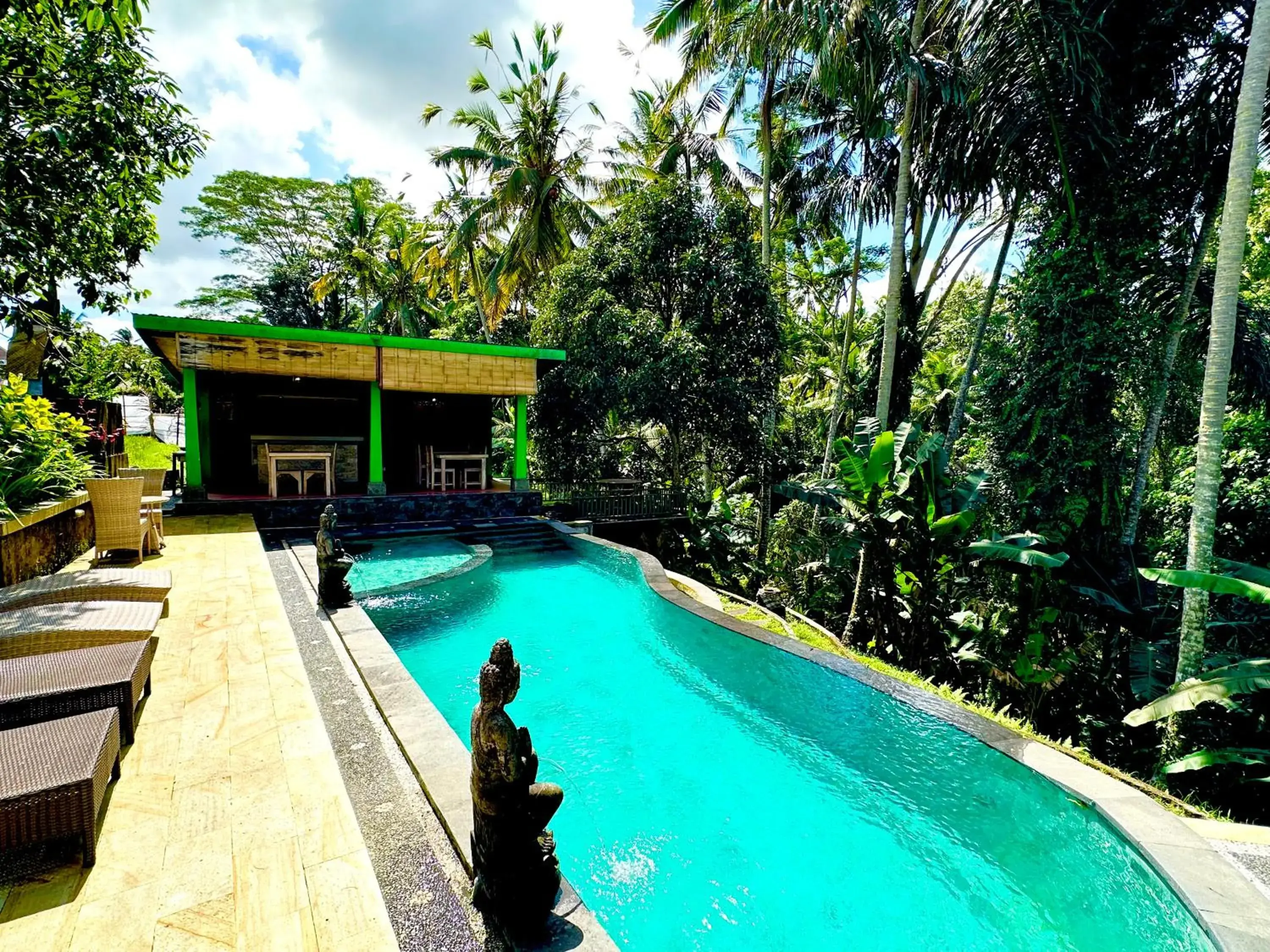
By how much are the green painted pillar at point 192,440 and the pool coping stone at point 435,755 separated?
704 cm

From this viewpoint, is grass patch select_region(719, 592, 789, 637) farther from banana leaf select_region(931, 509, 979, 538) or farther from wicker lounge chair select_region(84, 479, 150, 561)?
wicker lounge chair select_region(84, 479, 150, 561)

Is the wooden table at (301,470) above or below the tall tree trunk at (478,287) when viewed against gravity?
below

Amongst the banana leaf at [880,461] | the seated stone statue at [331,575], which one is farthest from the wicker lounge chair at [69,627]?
the banana leaf at [880,461]

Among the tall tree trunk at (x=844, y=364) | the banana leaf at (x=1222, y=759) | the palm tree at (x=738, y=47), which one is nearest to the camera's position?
Result: the banana leaf at (x=1222, y=759)

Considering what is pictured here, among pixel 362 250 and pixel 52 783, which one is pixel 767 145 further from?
pixel 52 783

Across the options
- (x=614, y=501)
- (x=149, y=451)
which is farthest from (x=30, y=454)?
(x=149, y=451)

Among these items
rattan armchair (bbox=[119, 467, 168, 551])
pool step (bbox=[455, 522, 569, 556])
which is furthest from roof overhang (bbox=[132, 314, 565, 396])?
rattan armchair (bbox=[119, 467, 168, 551])

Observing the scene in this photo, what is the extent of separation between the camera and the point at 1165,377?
824 centimetres

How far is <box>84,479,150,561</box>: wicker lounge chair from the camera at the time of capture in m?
5.64

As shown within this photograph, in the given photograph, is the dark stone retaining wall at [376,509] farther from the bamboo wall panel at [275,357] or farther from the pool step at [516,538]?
the bamboo wall panel at [275,357]

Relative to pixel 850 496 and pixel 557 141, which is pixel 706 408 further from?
pixel 557 141

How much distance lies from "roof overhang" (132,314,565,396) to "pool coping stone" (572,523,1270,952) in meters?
8.76

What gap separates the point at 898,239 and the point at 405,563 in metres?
10.1

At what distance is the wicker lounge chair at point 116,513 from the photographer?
5.64 metres
